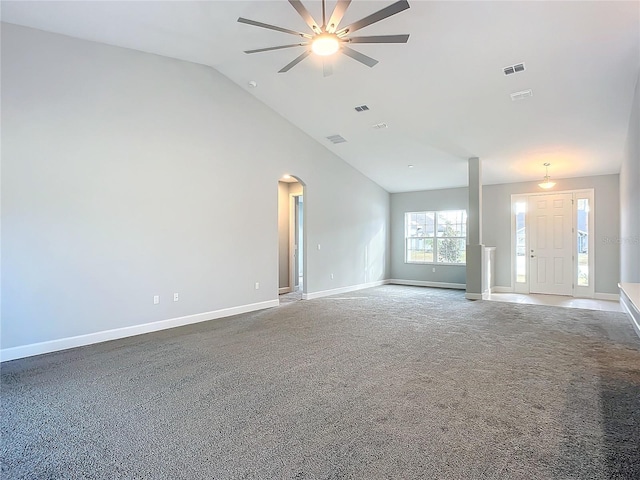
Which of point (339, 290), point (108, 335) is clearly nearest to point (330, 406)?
point (108, 335)

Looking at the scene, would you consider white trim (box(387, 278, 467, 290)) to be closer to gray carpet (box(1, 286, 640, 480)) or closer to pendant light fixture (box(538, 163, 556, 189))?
pendant light fixture (box(538, 163, 556, 189))

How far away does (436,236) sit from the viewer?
9.95 m

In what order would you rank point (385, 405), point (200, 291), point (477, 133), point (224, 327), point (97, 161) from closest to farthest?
point (385, 405)
point (97, 161)
point (224, 327)
point (200, 291)
point (477, 133)

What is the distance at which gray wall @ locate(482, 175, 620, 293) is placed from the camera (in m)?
7.35

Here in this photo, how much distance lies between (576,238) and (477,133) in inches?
149

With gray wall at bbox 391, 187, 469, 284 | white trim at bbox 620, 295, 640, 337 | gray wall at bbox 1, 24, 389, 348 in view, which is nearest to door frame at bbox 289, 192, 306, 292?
gray wall at bbox 1, 24, 389, 348

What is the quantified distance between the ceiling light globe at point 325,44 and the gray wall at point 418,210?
7239 millimetres

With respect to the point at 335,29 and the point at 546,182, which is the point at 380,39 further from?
the point at 546,182

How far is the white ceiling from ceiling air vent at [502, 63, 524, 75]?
79 mm

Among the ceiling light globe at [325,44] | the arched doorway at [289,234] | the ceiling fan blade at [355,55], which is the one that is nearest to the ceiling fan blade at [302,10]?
the ceiling light globe at [325,44]

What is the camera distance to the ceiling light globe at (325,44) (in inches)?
120

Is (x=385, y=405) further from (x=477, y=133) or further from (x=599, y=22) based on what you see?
(x=477, y=133)

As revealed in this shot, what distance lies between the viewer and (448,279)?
956 centimetres

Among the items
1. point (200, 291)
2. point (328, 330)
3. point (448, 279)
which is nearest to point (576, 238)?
point (448, 279)
